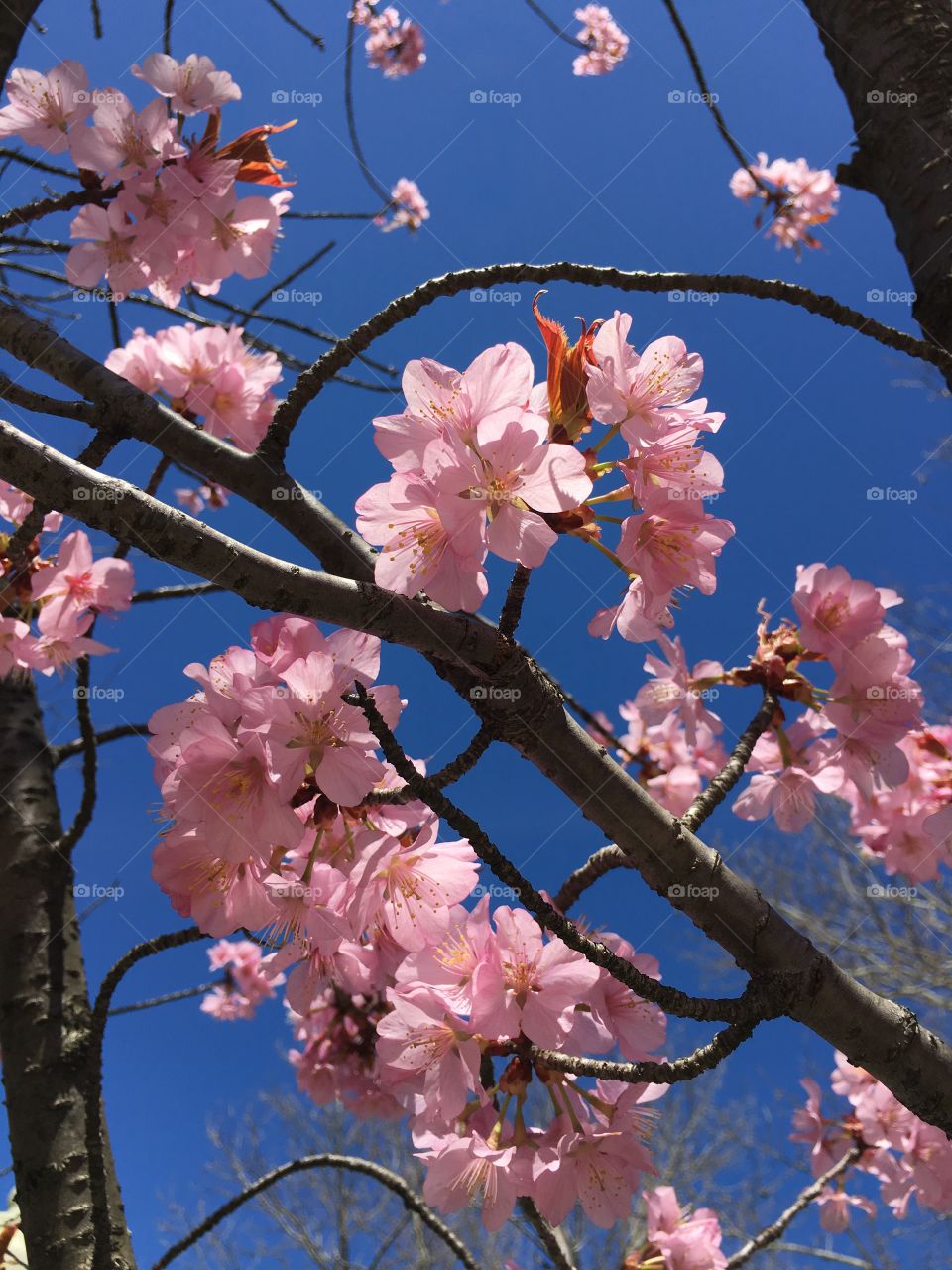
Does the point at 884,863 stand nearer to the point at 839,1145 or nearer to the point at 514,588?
the point at 839,1145

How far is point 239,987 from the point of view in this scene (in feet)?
14.8

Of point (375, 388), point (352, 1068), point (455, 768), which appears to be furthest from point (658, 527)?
point (352, 1068)

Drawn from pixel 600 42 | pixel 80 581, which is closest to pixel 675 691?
pixel 80 581

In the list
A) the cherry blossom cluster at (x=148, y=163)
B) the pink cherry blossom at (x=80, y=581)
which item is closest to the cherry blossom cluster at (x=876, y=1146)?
the pink cherry blossom at (x=80, y=581)

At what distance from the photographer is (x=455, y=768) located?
906 millimetres

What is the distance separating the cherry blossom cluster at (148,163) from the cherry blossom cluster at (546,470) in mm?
1094

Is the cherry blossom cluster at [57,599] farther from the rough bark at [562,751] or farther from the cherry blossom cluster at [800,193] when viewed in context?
the cherry blossom cluster at [800,193]

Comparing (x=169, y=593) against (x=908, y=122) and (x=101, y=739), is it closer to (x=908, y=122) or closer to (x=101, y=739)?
(x=101, y=739)

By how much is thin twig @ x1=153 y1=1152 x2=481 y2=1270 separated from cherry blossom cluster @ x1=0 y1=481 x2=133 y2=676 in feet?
3.81

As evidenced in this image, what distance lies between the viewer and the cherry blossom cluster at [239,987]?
14.7 feet

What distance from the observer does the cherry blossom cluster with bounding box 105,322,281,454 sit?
2.29m

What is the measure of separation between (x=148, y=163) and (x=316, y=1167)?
2106 mm

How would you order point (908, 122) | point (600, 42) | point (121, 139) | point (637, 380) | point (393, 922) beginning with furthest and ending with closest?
point (600, 42), point (908, 122), point (121, 139), point (393, 922), point (637, 380)

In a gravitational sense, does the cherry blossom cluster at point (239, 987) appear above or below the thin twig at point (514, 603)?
above
